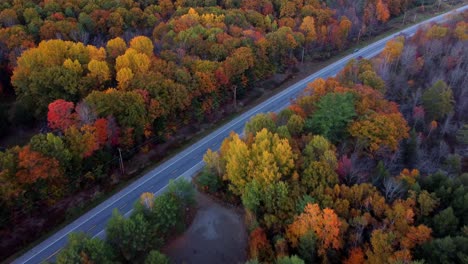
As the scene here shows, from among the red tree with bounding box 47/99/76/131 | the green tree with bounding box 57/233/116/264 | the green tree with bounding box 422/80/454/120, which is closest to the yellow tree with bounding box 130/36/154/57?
the red tree with bounding box 47/99/76/131

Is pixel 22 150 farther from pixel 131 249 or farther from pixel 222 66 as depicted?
pixel 222 66

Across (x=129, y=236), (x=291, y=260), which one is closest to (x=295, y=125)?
(x=291, y=260)

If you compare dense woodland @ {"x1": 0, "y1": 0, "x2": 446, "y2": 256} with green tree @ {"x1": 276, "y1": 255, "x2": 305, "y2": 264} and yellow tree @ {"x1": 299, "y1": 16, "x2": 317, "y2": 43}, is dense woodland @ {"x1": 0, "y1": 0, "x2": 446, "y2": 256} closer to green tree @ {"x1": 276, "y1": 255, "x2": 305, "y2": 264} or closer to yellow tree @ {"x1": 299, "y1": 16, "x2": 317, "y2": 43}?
yellow tree @ {"x1": 299, "y1": 16, "x2": 317, "y2": 43}

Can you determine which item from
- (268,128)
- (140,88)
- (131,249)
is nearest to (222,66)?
(140,88)

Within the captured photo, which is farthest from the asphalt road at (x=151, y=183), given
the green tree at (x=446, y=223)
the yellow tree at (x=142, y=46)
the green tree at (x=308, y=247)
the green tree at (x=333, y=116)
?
the green tree at (x=446, y=223)

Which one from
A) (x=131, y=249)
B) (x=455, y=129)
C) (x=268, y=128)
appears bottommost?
(x=455, y=129)

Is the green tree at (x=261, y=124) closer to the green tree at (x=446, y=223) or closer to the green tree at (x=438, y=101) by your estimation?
the green tree at (x=446, y=223)
